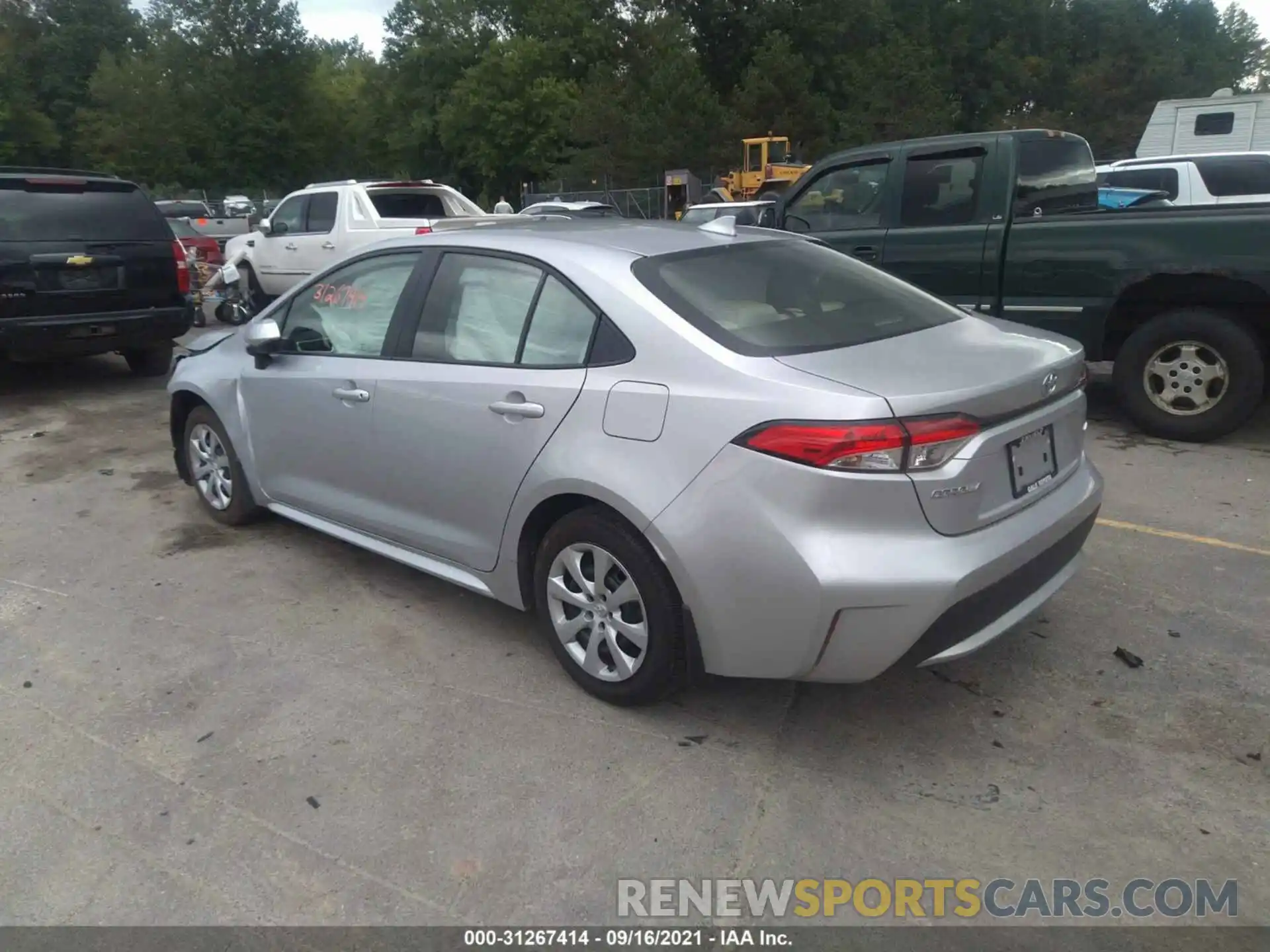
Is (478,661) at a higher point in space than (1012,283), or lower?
lower

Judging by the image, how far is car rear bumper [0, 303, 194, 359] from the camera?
25.8 ft

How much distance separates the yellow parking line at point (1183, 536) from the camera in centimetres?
474

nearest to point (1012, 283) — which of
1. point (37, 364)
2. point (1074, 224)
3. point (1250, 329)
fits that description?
point (1074, 224)

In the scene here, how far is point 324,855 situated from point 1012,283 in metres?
5.86

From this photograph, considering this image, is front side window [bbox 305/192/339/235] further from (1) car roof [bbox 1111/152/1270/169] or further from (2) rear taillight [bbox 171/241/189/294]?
(1) car roof [bbox 1111/152/1270/169]

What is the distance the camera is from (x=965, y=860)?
271 centimetres

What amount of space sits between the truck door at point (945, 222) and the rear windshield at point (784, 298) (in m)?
3.26

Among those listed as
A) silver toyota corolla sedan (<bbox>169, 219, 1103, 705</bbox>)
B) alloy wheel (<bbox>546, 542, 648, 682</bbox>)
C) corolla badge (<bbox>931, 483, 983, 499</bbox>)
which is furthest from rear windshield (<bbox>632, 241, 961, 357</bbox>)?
alloy wheel (<bbox>546, 542, 648, 682</bbox>)

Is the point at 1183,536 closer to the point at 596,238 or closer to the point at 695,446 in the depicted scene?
the point at 695,446

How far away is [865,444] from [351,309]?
2.66 m

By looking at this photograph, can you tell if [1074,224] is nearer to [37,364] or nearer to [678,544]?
[678,544]

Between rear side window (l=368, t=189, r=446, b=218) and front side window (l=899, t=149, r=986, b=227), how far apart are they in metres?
6.55

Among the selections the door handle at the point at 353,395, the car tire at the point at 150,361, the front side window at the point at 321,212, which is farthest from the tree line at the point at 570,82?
the door handle at the point at 353,395

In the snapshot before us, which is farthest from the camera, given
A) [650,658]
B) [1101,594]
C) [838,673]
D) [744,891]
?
[1101,594]
